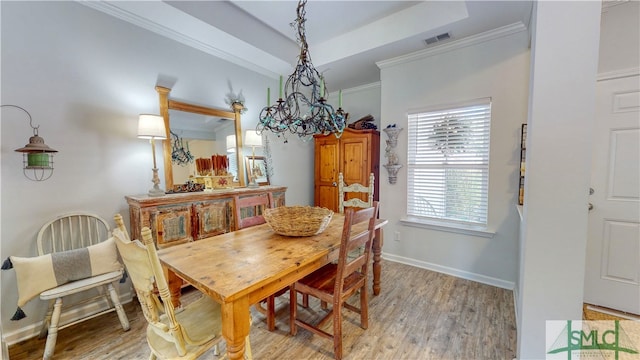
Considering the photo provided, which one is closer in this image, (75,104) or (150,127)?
(75,104)

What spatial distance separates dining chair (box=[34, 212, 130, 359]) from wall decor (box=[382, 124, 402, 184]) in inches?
120

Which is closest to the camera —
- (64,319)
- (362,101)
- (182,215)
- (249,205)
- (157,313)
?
(157,313)

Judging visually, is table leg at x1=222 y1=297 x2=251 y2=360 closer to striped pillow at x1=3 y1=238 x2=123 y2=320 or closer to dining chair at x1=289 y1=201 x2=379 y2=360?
dining chair at x1=289 y1=201 x2=379 y2=360

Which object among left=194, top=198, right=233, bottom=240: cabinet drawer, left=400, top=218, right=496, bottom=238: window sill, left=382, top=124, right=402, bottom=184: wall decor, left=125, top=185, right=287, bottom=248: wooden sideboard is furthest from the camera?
left=382, top=124, right=402, bottom=184: wall decor

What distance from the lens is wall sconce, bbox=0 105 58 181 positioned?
6.03 ft

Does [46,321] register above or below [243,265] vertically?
below

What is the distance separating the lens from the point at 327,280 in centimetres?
183

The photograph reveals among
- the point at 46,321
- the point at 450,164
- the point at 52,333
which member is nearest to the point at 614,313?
the point at 450,164

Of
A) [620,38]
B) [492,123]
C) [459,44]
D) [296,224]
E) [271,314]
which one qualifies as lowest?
[271,314]

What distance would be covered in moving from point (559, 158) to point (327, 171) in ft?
10.2

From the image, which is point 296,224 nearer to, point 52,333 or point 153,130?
point 153,130

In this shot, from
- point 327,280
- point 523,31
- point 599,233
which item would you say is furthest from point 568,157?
point 523,31

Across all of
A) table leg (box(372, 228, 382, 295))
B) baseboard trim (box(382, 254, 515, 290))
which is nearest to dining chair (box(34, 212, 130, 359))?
table leg (box(372, 228, 382, 295))

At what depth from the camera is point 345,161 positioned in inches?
152
